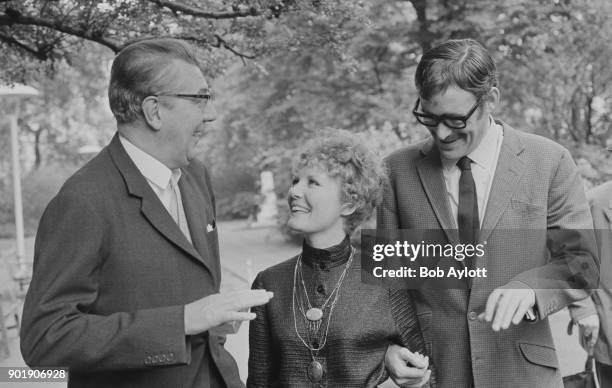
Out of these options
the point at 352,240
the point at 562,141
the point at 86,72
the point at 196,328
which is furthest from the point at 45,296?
the point at 86,72

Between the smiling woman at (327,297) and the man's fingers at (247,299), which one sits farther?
the smiling woman at (327,297)

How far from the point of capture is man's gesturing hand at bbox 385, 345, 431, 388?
260 cm

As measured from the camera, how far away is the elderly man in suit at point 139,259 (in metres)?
2.09

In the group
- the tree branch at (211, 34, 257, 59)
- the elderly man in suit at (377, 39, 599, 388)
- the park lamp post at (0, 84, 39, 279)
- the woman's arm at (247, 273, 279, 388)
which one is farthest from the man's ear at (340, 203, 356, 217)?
the park lamp post at (0, 84, 39, 279)

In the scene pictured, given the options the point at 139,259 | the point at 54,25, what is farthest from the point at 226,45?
the point at 139,259

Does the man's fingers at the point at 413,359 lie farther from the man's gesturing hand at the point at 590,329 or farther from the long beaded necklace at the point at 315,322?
the man's gesturing hand at the point at 590,329

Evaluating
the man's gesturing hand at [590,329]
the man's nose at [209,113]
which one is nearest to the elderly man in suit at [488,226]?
the man's nose at [209,113]

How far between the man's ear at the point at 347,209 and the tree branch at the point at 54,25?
3.12 metres

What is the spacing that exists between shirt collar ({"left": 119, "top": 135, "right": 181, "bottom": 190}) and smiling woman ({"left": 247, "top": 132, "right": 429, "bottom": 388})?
544 millimetres

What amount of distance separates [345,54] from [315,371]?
→ 466cm

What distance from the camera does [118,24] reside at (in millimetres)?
5441

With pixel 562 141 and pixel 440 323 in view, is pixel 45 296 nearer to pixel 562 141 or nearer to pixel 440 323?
pixel 440 323

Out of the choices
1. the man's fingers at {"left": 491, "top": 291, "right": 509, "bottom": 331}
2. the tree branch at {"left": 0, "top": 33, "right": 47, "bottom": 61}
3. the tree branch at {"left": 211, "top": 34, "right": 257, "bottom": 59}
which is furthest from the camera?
the tree branch at {"left": 211, "top": 34, "right": 257, "bottom": 59}

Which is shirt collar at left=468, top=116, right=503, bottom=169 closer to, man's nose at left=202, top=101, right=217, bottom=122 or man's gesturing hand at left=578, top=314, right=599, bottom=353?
man's nose at left=202, top=101, right=217, bottom=122
